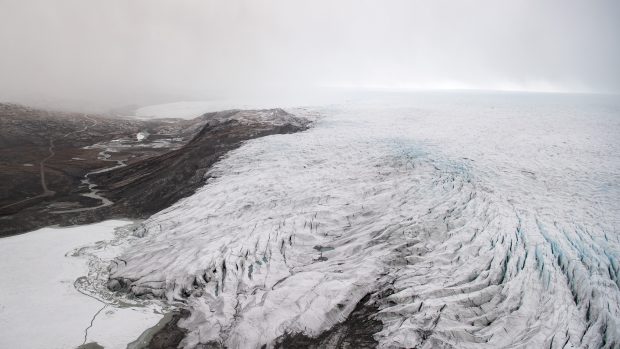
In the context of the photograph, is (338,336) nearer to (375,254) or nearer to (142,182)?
(375,254)

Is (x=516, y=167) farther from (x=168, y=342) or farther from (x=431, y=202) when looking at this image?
(x=168, y=342)

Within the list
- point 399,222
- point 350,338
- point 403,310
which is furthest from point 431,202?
point 350,338

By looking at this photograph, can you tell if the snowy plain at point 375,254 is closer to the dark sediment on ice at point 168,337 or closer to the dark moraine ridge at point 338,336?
the dark moraine ridge at point 338,336

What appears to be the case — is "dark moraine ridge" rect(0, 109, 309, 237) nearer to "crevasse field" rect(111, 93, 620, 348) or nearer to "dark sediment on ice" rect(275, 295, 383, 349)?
"crevasse field" rect(111, 93, 620, 348)

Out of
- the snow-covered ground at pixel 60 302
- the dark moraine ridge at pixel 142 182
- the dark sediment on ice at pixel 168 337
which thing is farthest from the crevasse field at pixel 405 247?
the dark moraine ridge at pixel 142 182

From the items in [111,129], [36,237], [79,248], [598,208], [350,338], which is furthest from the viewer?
[111,129]

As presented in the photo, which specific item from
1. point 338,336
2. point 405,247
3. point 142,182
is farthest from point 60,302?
point 142,182

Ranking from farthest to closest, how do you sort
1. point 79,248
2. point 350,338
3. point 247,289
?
1. point 79,248
2. point 247,289
3. point 350,338

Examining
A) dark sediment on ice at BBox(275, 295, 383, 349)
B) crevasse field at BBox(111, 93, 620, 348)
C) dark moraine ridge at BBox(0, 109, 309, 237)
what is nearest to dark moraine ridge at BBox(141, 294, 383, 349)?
dark sediment on ice at BBox(275, 295, 383, 349)
